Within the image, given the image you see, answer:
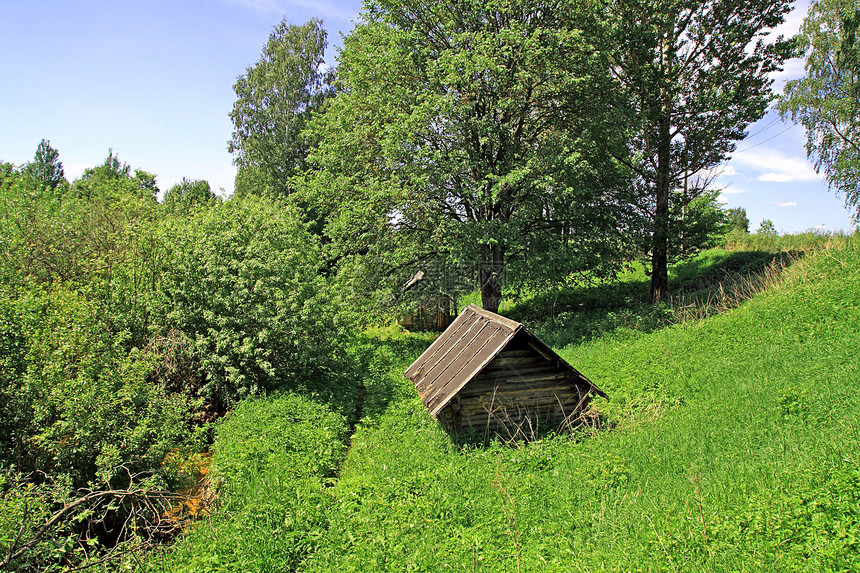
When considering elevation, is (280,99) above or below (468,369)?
above

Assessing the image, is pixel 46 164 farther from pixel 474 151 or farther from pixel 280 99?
pixel 474 151

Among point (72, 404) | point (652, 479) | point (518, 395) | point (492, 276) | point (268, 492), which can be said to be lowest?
point (268, 492)

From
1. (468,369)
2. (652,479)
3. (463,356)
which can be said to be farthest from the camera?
(463,356)

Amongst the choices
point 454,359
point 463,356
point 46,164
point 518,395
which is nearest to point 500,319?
point 463,356

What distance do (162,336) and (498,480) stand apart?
9.49 meters

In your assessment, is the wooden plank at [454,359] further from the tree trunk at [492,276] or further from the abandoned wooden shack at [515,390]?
the tree trunk at [492,276]

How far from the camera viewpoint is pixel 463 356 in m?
10.7

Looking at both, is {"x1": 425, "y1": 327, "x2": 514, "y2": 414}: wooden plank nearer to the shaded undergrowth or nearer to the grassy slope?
the grassy slope

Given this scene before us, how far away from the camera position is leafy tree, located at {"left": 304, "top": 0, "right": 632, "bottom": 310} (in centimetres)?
1625

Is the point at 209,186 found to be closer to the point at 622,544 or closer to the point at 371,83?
the point at 371,83

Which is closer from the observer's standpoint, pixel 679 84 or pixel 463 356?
pixel 463 356

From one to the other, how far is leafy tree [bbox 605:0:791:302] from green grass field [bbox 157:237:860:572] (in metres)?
7.57

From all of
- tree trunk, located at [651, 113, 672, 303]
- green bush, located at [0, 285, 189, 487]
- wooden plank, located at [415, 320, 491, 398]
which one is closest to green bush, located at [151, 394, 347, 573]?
green bush, located at [0, 285, 189, 487]

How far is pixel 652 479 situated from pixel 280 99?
32.1 metres
